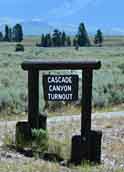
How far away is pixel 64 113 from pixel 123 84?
6.60 metres

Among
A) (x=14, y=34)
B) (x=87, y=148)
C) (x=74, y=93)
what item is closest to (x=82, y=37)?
(x=14, y=34)

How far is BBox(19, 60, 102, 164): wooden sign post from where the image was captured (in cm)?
1033

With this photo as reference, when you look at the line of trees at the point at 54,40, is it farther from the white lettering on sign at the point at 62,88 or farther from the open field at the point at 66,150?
the white lettering on sign at the point at 62,88

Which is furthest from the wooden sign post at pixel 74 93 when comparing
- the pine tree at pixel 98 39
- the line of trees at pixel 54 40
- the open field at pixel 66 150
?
the pine tree at pixel 98 39

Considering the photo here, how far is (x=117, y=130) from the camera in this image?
13.3 m

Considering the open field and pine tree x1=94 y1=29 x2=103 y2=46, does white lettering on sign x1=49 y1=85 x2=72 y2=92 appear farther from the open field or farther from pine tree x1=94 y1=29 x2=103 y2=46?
pine tree x1=94 y1=29 x2=103 y2=46

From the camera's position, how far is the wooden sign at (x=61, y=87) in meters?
10.7

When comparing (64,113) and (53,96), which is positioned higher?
(53,96)

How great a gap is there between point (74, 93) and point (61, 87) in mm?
219

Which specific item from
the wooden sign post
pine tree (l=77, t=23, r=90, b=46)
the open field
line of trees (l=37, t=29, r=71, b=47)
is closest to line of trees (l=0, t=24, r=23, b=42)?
line of trees (l=37, t=29, r=71, b=47)

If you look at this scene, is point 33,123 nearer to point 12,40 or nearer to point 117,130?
point 117,130

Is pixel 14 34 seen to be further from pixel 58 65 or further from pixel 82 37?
pixel 58 65

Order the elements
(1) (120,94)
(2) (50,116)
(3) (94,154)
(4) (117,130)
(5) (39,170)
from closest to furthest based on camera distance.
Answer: (5) (39,170) < (3) (94,154) < (4) (117,130) < (2) (50,116) < (1) (120,94)

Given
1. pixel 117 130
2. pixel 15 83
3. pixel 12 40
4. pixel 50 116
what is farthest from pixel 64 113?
pixel 12 40
